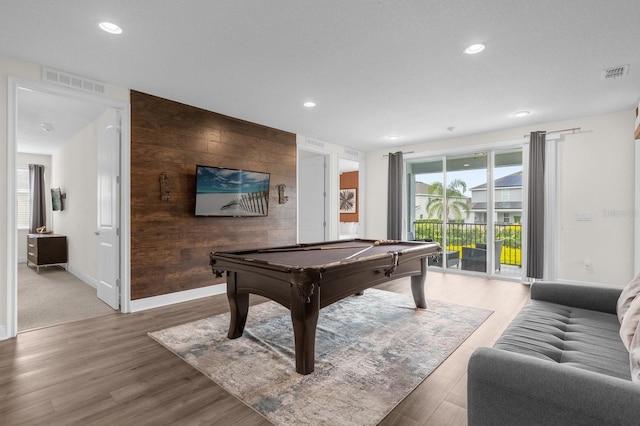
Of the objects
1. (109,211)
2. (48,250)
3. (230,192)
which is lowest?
(48,250)

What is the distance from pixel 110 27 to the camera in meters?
2.44

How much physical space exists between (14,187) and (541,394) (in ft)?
13.8

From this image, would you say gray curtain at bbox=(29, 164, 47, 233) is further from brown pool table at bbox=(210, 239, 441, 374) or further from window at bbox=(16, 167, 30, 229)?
brown pool table at bbox=(210, 239, 441, 374)

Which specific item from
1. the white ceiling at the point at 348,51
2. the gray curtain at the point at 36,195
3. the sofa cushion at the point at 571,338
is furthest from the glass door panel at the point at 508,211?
the gray curtain at the point at 36,195

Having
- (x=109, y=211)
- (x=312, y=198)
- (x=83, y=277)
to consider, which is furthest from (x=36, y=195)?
(x=312, y=198)

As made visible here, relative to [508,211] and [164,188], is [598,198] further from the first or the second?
[164,188]

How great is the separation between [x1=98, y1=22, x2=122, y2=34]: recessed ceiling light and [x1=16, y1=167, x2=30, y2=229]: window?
6903 millimetres

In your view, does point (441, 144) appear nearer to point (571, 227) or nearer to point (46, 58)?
point (571, 227)

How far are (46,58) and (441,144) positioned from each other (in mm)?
5924

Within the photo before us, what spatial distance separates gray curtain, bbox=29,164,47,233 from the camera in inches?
277

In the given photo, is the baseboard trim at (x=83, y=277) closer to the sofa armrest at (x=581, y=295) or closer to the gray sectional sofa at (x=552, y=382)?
the gray sectional sofa at (x=552, y=382)

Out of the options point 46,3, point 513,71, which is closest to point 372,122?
point 513,71

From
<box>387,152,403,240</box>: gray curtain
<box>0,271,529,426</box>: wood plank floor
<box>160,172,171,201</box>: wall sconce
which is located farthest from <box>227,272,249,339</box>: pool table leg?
<box>387,152,403,240</box>: gray curtain

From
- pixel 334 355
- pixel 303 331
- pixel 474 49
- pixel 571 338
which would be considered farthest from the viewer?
pixel 474 49
